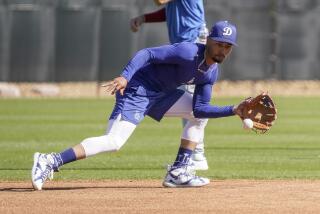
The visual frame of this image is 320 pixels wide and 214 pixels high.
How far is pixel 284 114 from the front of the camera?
17.8m

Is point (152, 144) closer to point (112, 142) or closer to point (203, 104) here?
point (203, 104)

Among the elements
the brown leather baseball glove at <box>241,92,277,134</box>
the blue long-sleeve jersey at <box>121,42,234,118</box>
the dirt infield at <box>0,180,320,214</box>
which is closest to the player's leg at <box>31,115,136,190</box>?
the dirt infield at <box>0,180,320,214</box>

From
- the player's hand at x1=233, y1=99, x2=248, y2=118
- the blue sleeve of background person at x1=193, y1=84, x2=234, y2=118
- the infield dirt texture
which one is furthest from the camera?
the blue sleeve of background person at x1=193, y1=84, x2=234, y2=118

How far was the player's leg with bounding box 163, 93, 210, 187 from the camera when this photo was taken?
9.16 m

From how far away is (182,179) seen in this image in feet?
30.1

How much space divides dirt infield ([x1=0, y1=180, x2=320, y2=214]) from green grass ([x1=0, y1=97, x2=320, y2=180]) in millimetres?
709

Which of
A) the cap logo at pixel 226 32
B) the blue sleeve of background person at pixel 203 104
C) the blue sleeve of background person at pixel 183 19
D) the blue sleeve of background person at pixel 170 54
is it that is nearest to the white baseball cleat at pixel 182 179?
the blue sleeve of background person at pixel 203 104

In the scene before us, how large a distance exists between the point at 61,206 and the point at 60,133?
6767mm

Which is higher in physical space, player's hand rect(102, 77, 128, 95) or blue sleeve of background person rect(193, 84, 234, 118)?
player's hand rect(102, 77, 128, 95)

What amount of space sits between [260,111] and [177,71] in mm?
770

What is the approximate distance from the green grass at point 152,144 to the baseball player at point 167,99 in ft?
3.12

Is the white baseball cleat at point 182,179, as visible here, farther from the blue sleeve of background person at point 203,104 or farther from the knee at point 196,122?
the blue sleeve of background person at point 203,104

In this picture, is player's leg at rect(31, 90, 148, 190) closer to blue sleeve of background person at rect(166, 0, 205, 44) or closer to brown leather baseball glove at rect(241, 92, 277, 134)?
brown leather baseball glove at rect(241, 92, 277, 134)

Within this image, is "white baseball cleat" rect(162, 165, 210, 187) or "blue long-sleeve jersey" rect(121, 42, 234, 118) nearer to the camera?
"blue long-sleeve jersey" rect(121, 42, 234, 118)
